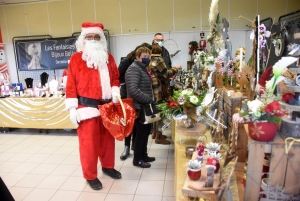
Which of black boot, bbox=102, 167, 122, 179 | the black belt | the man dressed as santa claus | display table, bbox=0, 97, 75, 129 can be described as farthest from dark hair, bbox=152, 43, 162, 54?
display table, bbox=0, 97, 75, 129

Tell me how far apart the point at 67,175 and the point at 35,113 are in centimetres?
188

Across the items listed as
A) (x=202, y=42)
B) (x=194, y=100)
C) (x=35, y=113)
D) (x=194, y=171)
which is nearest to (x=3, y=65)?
(x=35, y=113)

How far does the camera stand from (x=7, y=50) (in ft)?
19.6

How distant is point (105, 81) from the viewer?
2.48m

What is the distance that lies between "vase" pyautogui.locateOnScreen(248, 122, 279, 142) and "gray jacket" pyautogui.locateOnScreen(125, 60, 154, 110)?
A: 1.63 meters

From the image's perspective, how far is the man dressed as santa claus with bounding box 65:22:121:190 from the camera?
2.40 meters

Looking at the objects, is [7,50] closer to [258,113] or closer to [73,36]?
[73,36]

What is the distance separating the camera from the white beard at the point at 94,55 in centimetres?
241

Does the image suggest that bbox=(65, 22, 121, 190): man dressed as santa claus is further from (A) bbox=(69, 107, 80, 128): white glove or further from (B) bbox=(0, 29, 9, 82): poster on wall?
(B) bbox=(0, 29, 9, 82): poster on wall

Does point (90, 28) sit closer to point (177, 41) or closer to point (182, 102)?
point (182, 102)

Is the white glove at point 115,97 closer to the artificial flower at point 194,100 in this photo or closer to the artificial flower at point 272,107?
the artificial flower at point 194,100

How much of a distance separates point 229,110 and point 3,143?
385cm

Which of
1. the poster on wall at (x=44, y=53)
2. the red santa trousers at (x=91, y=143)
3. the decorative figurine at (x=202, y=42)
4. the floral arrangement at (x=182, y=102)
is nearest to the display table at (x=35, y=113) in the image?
the poster on wall at (x=44, y=53)

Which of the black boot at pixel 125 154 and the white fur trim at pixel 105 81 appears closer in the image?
the white fur trim at pixel 105 81
